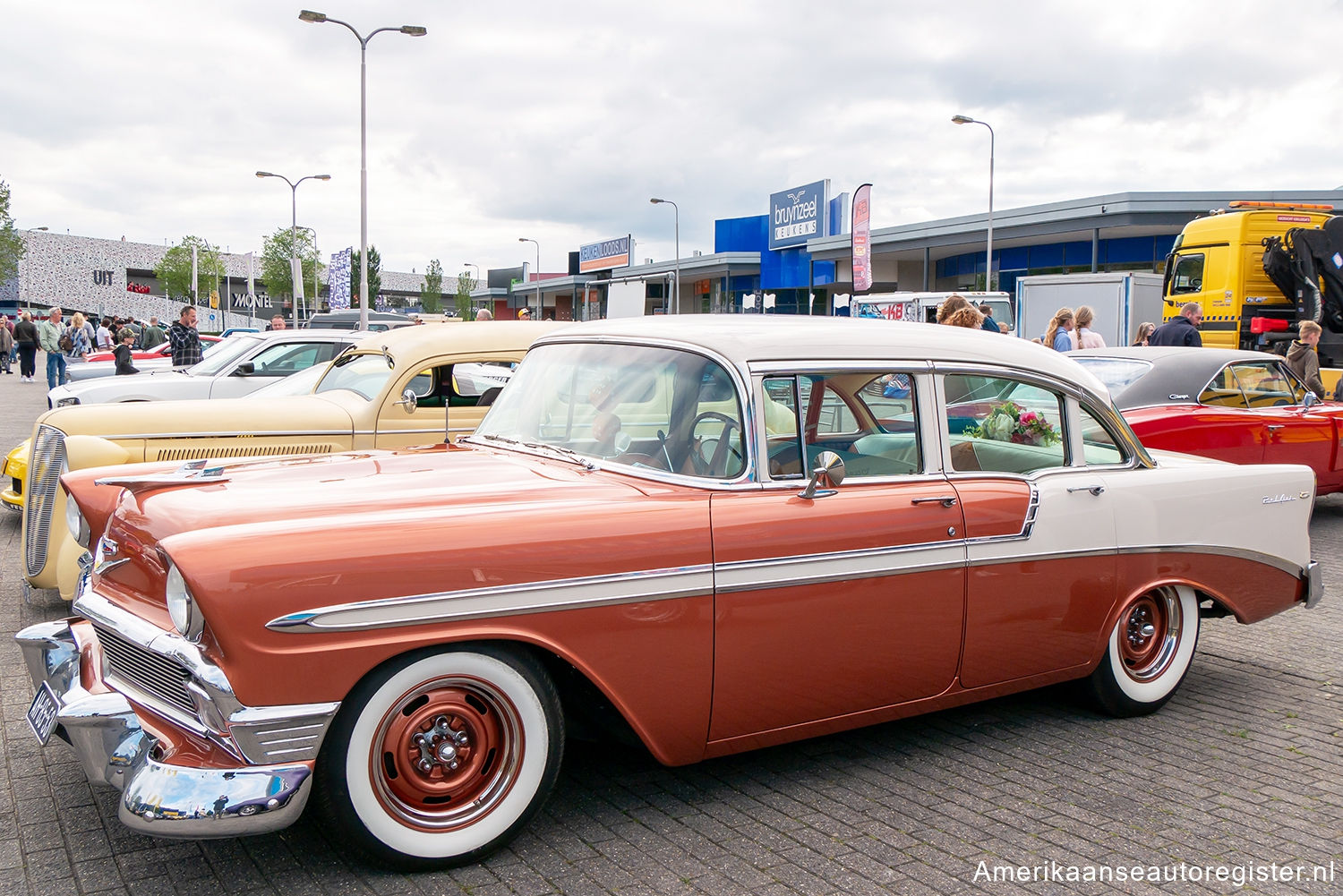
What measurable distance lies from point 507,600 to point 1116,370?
7421mm

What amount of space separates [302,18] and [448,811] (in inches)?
943

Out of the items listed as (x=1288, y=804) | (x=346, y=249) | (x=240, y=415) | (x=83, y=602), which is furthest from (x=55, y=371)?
(x=1288, y=804)

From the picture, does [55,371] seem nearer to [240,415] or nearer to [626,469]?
[240,415]

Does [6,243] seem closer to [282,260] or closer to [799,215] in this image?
[282,260]

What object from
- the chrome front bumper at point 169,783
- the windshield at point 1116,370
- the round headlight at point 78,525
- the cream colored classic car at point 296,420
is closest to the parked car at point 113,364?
the cream colored classic car at point 296,420

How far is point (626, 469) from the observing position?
366 cm

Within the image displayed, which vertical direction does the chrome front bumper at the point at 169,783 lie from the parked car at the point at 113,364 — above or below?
below

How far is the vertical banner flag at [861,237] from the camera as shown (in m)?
26.6

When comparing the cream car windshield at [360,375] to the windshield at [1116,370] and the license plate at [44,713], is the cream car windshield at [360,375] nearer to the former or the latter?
the license plate at [44,713]

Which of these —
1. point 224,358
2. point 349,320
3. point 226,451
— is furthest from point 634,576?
point 349,320

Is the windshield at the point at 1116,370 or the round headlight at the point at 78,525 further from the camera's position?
the windshield at the point at 1116,370

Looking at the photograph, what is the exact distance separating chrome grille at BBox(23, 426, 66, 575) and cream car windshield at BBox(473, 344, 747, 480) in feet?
8.68

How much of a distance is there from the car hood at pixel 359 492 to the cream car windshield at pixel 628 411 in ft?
0.47

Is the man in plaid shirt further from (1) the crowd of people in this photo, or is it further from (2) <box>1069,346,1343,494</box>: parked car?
(2) <box>1069,346,1343,494</box>: parked car
